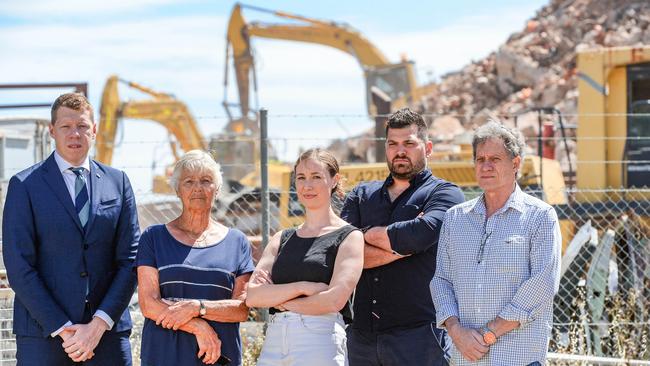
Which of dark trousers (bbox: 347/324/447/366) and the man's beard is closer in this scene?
dark trousers (bbox: 347/324/447/366)

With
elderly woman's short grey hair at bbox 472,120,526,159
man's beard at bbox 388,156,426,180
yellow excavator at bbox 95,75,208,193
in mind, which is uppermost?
yellow excavator at bbox 95,75,208,193

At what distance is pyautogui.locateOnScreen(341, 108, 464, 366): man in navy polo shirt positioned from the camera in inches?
174

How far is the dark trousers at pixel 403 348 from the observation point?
174 inches

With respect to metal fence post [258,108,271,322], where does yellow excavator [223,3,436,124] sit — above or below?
above

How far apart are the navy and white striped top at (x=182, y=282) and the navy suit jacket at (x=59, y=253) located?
31 cm

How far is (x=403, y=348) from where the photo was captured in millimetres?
4422

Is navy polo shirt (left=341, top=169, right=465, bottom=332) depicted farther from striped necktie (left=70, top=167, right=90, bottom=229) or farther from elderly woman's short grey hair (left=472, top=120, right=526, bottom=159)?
striped necktie (left=70, top=167, right=90, bottom=229)

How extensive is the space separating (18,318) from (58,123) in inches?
38.2

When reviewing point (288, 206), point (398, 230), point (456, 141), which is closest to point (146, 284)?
point (398, 230)

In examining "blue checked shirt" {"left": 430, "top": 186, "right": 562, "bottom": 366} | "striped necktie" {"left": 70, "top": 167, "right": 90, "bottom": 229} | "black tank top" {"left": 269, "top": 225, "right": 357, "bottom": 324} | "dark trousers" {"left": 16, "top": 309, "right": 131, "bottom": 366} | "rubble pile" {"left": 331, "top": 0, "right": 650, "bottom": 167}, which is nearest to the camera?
"blue checked shirt" {"left": 430, "top": 186, "right": 562, "bottom": 366}

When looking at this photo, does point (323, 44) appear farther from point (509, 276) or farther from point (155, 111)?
point (509, 276)

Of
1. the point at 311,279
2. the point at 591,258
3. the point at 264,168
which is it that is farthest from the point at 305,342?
the point at 591,258

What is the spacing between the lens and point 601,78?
10672 millimetres

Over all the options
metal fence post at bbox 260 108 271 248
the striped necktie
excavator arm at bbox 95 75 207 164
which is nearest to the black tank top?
the striped necktie
